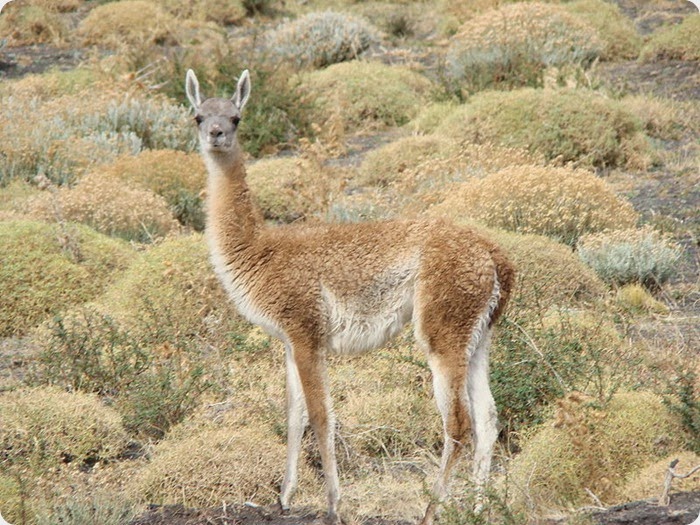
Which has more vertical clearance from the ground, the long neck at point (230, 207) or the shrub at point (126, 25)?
the long neck at point (230, 207)

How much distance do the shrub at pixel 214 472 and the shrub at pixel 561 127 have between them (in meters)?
9.17

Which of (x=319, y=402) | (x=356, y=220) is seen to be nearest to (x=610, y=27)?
(x=356, y=220)

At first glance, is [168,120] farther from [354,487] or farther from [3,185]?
[354,487]

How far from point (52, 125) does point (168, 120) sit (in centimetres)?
182

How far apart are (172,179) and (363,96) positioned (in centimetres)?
628

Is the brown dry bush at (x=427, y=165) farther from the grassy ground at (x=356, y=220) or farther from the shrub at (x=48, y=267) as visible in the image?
the shrub at (x=48, y=267)

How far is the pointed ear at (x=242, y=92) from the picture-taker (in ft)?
25.4

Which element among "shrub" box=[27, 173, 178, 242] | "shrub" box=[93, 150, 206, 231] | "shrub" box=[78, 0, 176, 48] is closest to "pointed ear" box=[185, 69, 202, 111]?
"shrub" box=[27, 173, 178, 242]

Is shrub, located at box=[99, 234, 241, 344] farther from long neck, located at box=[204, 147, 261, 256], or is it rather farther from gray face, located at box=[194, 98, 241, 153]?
gray face, located at box=[194, 98, 241, 153]

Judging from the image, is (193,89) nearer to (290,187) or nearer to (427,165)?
(427,165)

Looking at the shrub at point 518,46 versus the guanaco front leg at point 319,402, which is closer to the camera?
the guanaco front leg at point 319,402

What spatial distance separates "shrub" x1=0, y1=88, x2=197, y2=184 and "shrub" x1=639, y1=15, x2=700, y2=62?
31.0 ft

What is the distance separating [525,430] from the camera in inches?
328

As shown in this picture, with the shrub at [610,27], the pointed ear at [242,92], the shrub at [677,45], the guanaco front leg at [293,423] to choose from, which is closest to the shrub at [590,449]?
the guanaco front leg at [293,423]
